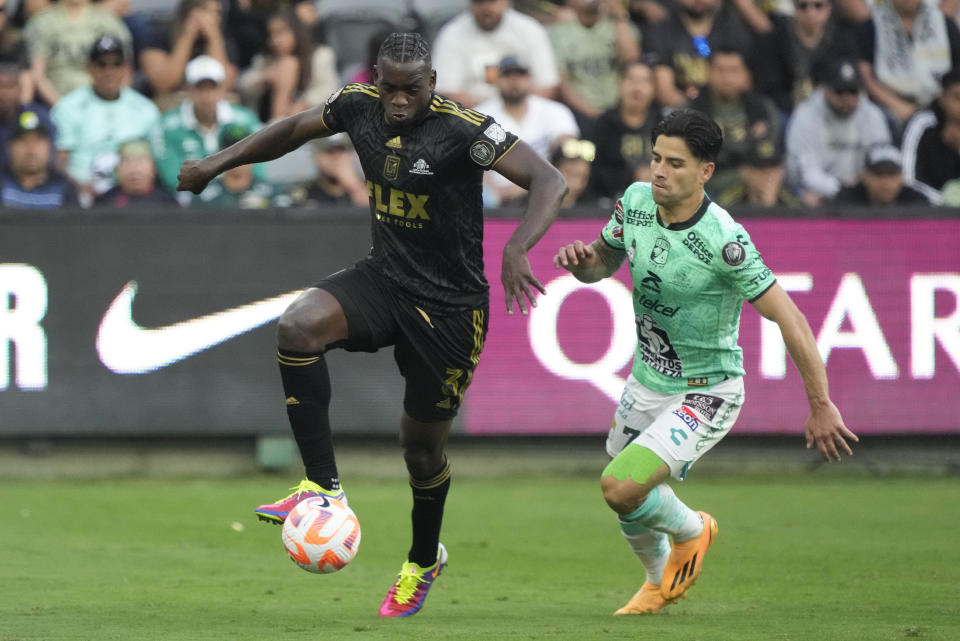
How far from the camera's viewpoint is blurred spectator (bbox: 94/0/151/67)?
14.1 meters

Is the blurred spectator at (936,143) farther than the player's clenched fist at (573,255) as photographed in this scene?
Yes

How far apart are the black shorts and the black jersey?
7 centimetres

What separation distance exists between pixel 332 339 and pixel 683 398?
1736mm

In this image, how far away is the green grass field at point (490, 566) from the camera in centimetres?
664

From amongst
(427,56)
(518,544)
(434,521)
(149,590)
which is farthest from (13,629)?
(518,544)

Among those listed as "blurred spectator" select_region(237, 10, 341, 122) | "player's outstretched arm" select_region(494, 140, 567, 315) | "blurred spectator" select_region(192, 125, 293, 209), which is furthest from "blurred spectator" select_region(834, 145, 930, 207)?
"player's outstretched arm" select_region(494, 140, 567, 315)

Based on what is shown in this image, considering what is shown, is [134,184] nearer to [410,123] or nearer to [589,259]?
[410,123]

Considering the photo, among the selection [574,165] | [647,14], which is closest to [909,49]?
[647,14]

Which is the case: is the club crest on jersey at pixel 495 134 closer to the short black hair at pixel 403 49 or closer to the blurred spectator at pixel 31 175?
the short black hair at pixel 403 49

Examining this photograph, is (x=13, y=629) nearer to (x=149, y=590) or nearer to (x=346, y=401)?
(x=149, y=590)

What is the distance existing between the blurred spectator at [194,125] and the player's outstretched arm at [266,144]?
5.70 metres

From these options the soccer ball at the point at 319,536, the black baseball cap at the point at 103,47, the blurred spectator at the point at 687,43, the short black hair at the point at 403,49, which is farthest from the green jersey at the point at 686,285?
the black baseball cap at the point at 103,47

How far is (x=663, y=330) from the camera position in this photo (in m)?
7.09

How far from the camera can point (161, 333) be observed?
37.6 ft
